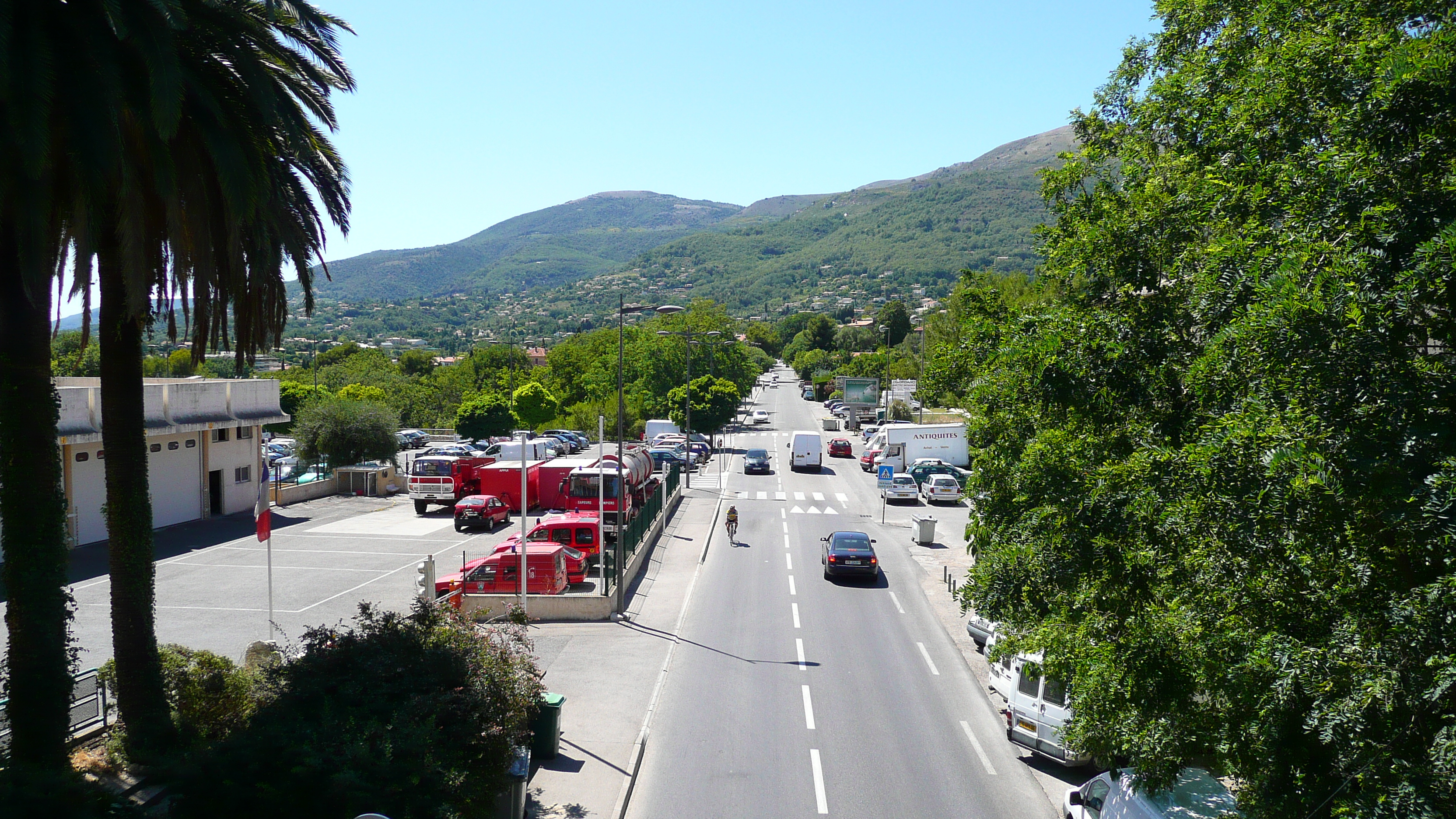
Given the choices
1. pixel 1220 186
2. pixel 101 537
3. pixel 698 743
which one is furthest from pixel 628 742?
pixel 101 537

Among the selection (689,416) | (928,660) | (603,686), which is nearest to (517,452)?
(689,416)

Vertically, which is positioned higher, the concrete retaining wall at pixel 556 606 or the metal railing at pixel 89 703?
the metal railing at pixel 89 703

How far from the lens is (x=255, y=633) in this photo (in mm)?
19422

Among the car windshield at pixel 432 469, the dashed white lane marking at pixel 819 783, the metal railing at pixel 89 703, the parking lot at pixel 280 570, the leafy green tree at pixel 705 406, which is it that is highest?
the leafy green tree at pixel 705 406

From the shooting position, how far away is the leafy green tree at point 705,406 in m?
63.3

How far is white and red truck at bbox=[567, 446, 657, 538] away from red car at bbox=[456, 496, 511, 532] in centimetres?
277

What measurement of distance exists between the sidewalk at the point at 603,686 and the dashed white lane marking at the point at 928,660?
5497 millimetres

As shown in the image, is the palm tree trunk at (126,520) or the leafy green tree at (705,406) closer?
the palm tree trunk at (126,520)

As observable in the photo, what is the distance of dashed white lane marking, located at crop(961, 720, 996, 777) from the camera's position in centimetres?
1310

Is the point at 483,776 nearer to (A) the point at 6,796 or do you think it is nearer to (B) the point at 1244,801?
(A) the point at 6,796

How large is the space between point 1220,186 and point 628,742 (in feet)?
35.7

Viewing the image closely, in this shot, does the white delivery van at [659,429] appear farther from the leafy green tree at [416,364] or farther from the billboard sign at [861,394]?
the leafy green tree at [416,364]

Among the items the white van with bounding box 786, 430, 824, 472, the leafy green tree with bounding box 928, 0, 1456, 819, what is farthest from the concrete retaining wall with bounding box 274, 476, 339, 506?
the leafy green tree with bounding box 928, 0, 1456, 819

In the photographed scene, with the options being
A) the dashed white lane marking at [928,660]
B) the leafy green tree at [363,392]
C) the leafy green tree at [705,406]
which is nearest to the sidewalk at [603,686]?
the dashed white lane marking at [928,660]
